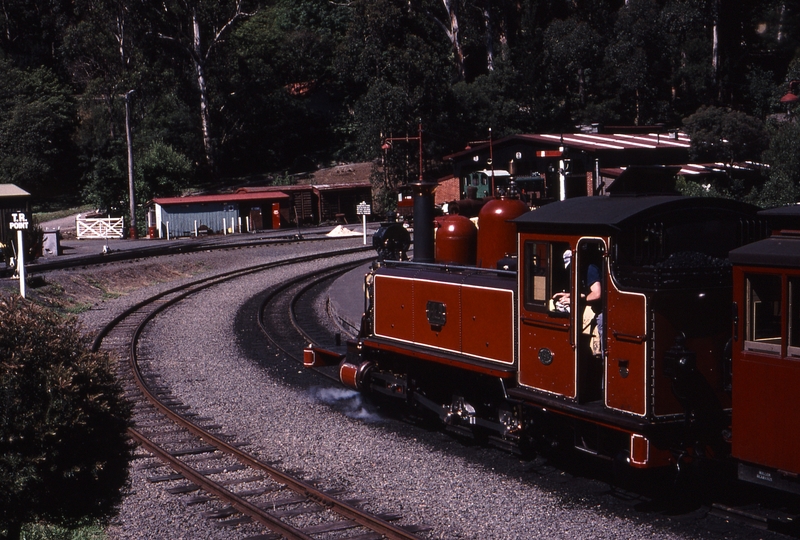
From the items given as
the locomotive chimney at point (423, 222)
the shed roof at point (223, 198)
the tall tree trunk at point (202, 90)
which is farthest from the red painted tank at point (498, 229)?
the tall tree trunk at point (202, 90)

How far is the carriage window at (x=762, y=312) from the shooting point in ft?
23.2

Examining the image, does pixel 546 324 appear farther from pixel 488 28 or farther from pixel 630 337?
pixel 488 28

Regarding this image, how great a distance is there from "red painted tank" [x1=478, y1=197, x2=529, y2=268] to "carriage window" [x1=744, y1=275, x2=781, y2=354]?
3.80 meters

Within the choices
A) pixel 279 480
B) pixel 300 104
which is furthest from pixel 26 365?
pixel 300 104

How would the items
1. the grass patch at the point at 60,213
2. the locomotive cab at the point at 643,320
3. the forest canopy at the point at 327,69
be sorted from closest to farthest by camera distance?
the locomotive cab at the point at 643,320, the forest canopy at the point at 327,69, the grass patch at the point at 60,213

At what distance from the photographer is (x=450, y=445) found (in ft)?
35.1

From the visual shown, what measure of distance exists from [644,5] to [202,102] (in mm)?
31957

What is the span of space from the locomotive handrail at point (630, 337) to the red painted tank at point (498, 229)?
9.69ft

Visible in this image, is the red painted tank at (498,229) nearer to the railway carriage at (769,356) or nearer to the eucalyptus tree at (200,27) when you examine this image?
the railway carriage at (769,356)

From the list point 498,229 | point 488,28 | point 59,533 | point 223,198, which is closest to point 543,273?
point 498,229

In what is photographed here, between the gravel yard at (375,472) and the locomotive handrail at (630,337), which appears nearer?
the locomotive handrail at (630,337)

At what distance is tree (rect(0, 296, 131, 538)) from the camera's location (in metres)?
8.12

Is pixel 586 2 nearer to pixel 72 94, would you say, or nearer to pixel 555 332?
pixel 72 94

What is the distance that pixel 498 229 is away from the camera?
10734mm
